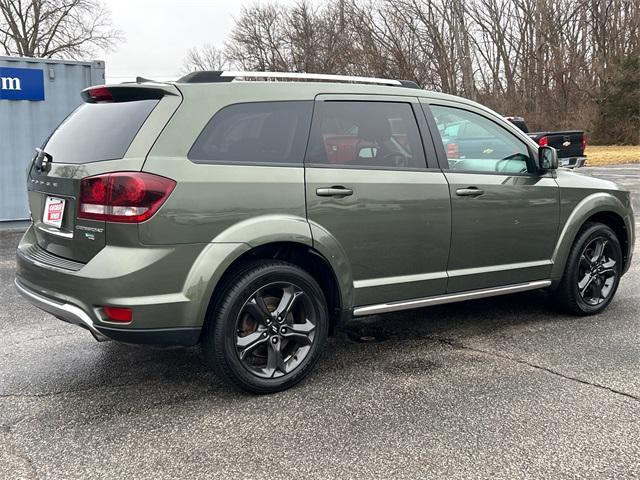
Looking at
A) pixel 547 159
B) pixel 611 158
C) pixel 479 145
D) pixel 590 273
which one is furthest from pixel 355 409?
pixel 611 158

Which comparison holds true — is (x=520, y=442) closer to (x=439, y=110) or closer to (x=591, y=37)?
(x=439, y=110)

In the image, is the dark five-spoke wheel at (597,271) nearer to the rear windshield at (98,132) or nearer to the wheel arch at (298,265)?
the wheel arch at (298,265)

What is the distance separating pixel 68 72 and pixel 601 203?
9.13 meters

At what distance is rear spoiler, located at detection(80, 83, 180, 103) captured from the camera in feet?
10.8

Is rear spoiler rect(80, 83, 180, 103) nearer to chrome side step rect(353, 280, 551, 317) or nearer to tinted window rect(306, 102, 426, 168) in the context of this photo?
tinted window rect(306, 102, 426, 168)

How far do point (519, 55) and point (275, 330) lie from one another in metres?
39.7

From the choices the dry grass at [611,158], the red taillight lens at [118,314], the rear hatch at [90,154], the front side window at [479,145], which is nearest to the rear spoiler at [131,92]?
the rear hatch at [90,154]

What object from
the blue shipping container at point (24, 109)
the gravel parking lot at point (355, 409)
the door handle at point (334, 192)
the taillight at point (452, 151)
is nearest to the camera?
the gravel parking lot at point (355, 409)

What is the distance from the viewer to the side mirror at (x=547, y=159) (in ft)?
14.8

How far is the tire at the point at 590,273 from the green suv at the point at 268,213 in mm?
462

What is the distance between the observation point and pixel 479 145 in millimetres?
4520

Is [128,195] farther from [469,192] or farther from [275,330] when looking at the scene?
[469,192]

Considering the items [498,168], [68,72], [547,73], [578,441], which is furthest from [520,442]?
[547,73]

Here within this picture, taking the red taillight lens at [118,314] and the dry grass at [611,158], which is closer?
the red taillight lens at [118,314]
